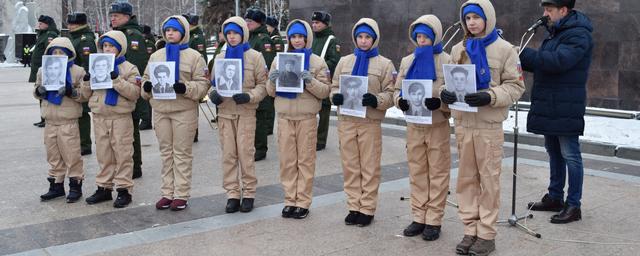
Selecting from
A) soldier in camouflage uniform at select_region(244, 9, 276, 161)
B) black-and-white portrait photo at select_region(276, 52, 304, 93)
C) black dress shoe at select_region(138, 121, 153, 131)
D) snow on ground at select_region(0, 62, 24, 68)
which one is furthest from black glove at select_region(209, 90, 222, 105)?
snow on ground at select_region(0, 62, 24, 68)

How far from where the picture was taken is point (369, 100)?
531 cm

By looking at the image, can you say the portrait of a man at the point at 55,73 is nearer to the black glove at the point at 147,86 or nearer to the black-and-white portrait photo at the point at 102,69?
the black-and-white portrait photo at the point at 102,69

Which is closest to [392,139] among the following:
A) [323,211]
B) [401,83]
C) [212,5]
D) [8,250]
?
[323,211]

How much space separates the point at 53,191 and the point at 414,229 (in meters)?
3.90

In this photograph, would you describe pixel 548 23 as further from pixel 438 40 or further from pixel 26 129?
pixel 26 129

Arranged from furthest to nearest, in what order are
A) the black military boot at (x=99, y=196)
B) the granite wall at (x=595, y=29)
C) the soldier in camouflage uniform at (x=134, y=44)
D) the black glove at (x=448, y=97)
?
the granite wall at (x=595, y=29)
the soldier in camouflage uniform at (x=134, y=44)
the black military boot at (x=99, y=196)
the black glove at (x=448, y=97)

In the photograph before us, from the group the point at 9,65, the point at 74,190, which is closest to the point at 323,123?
the point at 74,190

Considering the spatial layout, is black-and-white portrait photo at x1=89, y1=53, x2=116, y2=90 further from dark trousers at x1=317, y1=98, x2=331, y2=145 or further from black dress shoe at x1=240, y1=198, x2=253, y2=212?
dark trousers at x1=317, y1=98, x2=331, y2=145

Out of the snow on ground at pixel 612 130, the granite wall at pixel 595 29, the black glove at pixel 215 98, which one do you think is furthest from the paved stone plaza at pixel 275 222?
the granite wall at pixel 595 29

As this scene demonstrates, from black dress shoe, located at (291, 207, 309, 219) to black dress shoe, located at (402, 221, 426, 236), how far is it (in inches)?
40.9

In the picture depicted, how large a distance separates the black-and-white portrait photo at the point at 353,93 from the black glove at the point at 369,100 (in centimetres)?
13

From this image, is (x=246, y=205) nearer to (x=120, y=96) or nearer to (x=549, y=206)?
(x=120, y=96)

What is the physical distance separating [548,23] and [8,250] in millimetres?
5047

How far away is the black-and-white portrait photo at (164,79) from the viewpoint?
5867mm
